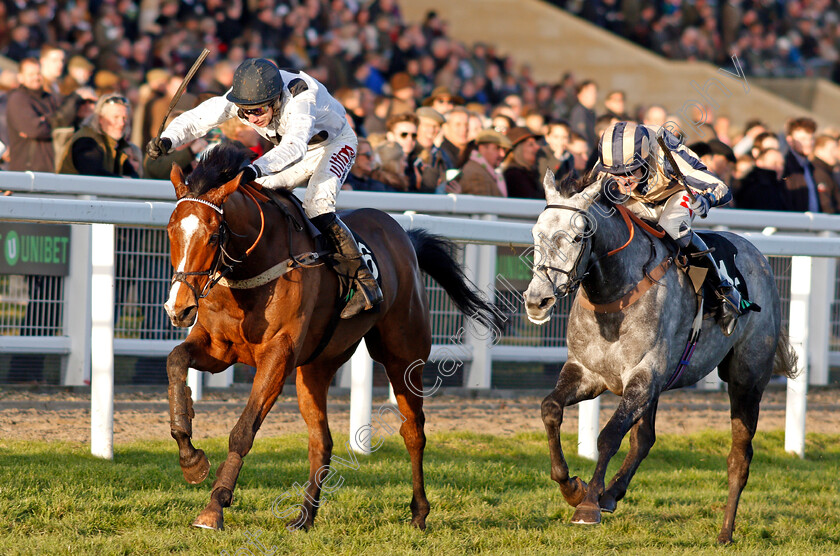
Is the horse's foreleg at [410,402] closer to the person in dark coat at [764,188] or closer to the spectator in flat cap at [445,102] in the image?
the spectator in flat cap at [445,102]

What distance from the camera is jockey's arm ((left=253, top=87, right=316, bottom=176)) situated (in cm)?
468

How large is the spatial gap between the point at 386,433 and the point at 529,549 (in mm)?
2083

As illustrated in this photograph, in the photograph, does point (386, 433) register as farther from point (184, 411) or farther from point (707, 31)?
point (707, 31)

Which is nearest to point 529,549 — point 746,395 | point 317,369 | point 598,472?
point 598,472

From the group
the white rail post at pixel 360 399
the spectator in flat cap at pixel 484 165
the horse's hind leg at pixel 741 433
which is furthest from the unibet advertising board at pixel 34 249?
the horse's hind leg at pixel 741 433

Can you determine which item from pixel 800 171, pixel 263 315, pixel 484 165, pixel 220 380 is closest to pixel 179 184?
pixel 263 315

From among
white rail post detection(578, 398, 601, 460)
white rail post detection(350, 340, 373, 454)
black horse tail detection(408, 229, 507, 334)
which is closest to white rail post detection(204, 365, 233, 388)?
white rail post detection(350, 340, 373, 454)

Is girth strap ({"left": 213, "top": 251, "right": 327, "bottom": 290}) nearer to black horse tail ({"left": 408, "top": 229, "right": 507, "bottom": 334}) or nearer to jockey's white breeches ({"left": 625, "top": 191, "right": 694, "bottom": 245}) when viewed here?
black horse tail ({"left": 408, "top": 229, "right": 507, "bottom": 334})

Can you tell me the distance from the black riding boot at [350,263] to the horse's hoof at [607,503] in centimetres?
136

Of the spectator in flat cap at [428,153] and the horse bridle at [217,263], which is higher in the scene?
the spectator in flat cap at [428,153]

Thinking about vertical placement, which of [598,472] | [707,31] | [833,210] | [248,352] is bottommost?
[598,472]

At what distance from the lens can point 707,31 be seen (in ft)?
70.6

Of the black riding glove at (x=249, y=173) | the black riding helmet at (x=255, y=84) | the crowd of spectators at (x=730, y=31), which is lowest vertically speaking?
the black riding glove at (x=249, y=173)

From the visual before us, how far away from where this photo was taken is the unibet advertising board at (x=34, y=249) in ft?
22.2
